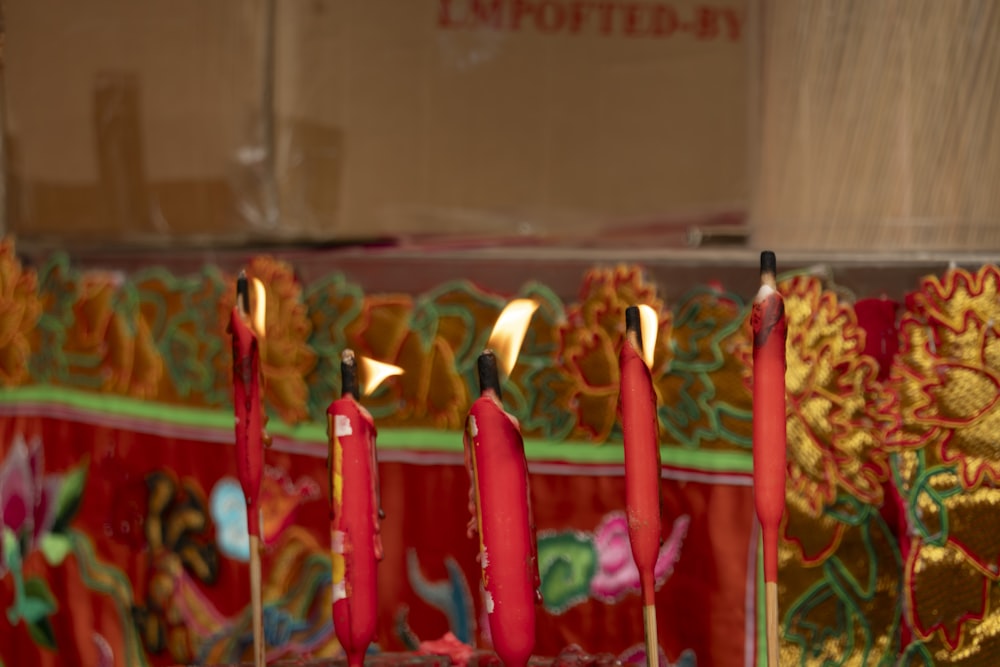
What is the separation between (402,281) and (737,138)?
1.17 ft

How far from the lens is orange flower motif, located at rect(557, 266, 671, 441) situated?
0.91 metres

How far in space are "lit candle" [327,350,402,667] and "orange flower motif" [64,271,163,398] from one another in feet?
2.17

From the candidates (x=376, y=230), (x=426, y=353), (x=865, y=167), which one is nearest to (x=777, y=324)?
(x=865, y=167)

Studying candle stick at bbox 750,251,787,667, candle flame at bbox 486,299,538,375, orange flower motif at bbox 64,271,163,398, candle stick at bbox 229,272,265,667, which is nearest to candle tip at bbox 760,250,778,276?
candle stick at bbox 750,251,787,667

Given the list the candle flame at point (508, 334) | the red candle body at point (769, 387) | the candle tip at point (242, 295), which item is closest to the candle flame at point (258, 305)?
the candle tip at point (242, 295)

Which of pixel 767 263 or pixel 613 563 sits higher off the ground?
pixel 767 263

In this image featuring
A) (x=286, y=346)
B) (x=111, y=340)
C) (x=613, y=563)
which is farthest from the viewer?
(x=111, y=340)

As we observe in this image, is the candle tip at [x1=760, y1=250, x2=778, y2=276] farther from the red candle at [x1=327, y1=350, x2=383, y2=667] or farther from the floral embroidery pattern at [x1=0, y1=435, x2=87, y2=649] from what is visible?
the floral embroidery pattern at [x1=0, y1=435, x2=87, y2=649]

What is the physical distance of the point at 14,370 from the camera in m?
1.18

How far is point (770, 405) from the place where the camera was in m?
0.49

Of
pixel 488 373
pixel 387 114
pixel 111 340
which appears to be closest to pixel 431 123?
pixel 387 114

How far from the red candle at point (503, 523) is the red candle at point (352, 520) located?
0.06m

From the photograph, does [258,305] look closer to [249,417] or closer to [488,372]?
[249,417]

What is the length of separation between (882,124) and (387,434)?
52 centimetres
